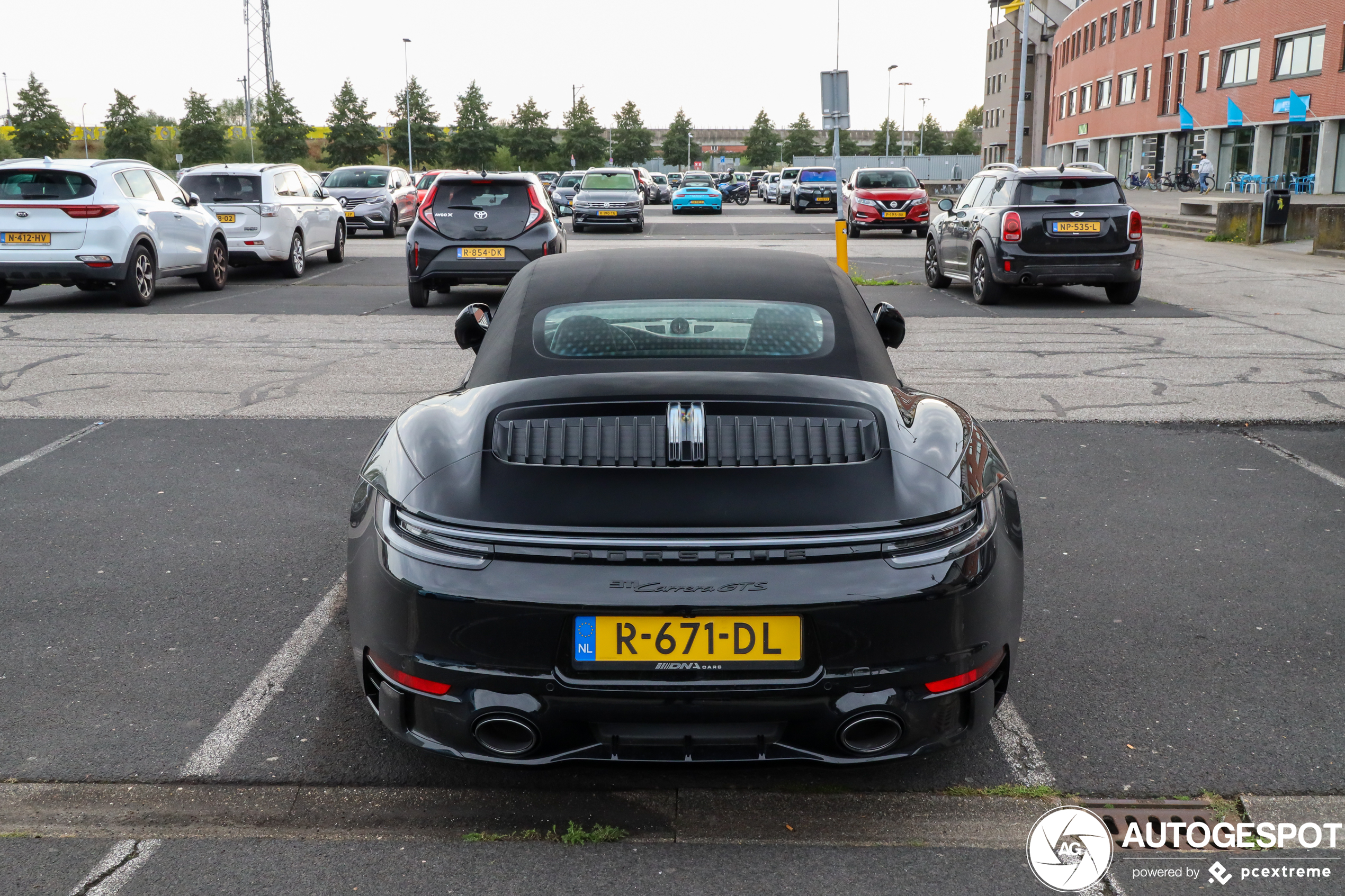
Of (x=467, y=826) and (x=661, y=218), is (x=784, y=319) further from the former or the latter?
(x=661, y=218)

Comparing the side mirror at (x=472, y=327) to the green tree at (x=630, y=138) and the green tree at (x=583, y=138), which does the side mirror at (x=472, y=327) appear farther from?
the green tree at (x=630, y=138)

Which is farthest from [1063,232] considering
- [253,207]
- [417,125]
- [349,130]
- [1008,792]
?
[417,125]

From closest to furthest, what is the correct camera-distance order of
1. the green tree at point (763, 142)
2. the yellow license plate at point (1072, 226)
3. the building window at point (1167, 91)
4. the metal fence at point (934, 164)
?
the yellow license plate at point (1072, 226) → the building window at point (1167, 91) → the metal fence at point (934, 164) → the green tree at point (763, 142)

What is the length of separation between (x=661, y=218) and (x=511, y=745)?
38.9m

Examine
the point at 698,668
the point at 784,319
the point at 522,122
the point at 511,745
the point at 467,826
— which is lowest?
the point at 467,826

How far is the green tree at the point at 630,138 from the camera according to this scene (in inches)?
4321

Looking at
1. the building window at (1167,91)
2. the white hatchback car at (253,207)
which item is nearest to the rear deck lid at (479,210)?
the white hatchback car at (253,207)

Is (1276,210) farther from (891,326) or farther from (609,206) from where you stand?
(891,326)

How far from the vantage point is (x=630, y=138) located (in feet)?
361

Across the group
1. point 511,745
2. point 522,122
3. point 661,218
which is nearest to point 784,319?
point 511,745

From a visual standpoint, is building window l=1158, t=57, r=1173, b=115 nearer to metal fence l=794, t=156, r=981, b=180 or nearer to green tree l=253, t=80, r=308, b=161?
metal fence l=794, t=156, r=981, b=180

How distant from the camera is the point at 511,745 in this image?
109 inches

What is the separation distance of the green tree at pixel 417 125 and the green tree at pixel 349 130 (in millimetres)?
3435

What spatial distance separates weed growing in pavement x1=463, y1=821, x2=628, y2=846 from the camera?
2865 millimetres
